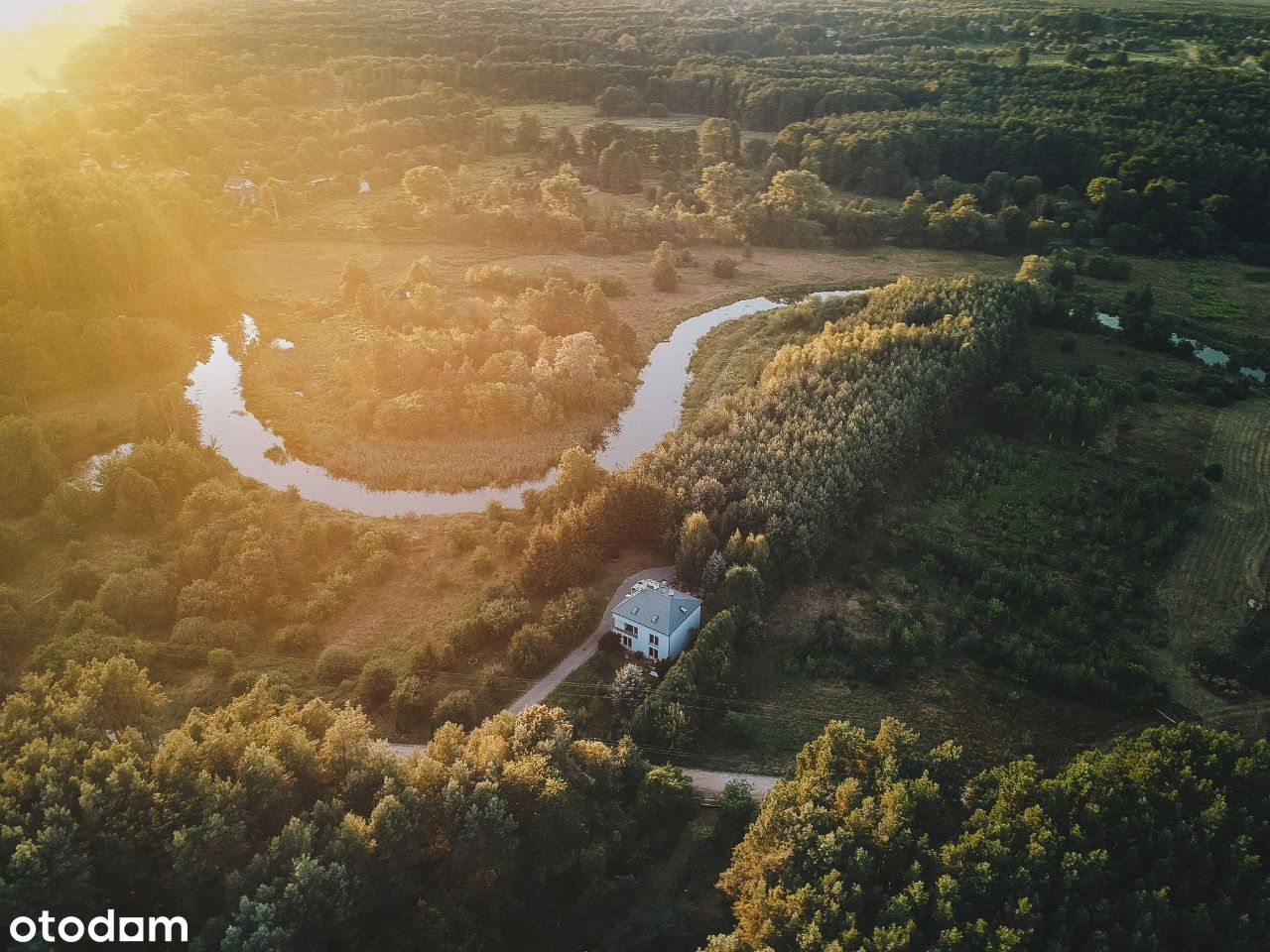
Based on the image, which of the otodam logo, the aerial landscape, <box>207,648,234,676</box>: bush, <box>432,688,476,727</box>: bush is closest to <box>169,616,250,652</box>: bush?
the aerial landscape

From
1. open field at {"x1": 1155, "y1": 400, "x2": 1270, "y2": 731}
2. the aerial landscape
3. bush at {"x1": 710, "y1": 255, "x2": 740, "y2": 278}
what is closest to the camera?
the aerial landscape

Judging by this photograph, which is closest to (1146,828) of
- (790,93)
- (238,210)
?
(238,210)

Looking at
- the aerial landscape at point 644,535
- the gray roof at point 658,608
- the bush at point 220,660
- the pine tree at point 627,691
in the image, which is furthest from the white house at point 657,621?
the bush at point 220,660

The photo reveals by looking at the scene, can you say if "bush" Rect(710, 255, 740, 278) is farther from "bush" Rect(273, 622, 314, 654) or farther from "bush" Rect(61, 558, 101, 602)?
"bush" Rect(61, 558, 101, 602)

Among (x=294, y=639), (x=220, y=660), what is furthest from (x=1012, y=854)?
(x=220, y=660)

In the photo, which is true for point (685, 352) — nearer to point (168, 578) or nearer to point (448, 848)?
point (168, 578)

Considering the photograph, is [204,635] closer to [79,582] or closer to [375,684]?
[79,582]

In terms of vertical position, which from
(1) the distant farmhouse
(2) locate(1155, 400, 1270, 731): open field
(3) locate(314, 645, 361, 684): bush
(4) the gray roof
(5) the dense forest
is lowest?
(2) locate(1155, 400, 1270, 731): open field
